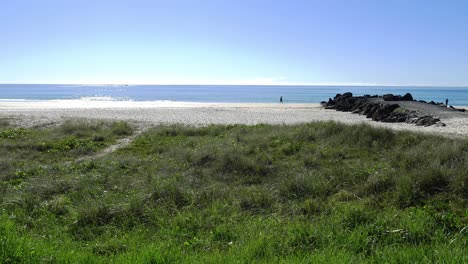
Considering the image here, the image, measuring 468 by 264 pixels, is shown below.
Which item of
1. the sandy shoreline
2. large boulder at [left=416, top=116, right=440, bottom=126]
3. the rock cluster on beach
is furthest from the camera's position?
the rock cluster on beach

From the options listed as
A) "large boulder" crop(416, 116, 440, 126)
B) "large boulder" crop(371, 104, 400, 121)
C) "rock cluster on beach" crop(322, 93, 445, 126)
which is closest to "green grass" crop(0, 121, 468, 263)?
"large boulder" crop(416, 116, 440, 126)

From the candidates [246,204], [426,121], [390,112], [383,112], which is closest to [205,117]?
[383,112]

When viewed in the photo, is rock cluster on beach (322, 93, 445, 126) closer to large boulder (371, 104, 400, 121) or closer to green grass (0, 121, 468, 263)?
large boulder (371, 104, 400, 121)

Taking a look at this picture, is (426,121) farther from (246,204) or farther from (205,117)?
(246,204)

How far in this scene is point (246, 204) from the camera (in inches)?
281

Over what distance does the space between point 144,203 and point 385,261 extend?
13.8ft

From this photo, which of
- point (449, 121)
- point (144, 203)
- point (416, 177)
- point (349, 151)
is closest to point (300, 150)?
point (349, 151)

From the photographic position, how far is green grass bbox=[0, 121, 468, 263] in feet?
15.4

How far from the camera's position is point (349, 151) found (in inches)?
447

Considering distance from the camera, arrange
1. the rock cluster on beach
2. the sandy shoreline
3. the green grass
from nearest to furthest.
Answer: the green grass
the sandy shoreline
the rock cluster on beach

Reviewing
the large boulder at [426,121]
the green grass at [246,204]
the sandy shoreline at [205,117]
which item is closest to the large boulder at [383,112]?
the sandy shoreline at [205,117]

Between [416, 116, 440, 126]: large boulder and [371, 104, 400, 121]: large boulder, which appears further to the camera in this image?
[371, 104, 400, 121]: large boulder

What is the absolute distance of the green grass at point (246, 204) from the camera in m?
4.70

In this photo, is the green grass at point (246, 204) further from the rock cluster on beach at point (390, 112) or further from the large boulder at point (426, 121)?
the rock cluster on beach at point (390, 112)
